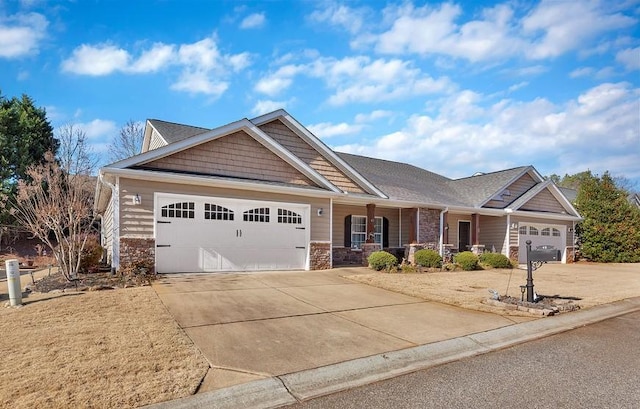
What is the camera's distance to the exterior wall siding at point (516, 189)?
21.0 metres

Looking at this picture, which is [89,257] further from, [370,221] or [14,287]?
[370,221]

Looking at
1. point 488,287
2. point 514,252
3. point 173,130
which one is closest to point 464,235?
point 514,252

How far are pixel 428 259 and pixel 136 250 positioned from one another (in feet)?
36.0

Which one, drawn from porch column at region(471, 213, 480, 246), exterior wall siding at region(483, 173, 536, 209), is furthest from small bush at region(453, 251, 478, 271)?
exterior wall siding at region(483, 173, 536, 209)

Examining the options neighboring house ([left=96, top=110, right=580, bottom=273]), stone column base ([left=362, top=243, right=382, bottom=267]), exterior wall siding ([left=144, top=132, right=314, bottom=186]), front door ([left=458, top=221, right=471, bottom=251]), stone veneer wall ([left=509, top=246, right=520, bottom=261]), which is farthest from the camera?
front door ([left=458, top=221, right=471, bottom=251])

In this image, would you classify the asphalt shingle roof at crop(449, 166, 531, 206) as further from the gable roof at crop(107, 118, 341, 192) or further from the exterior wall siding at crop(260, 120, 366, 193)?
the gable roof at crop(107, 118, 341, 192)

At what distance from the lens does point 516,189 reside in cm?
2214

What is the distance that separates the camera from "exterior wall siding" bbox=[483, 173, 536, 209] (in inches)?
826

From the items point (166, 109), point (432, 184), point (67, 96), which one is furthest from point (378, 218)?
point (166, 109)

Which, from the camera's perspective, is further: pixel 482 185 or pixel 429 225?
pixel 482 185

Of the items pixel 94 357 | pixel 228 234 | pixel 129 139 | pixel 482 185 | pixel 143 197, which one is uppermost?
pixel 129 139

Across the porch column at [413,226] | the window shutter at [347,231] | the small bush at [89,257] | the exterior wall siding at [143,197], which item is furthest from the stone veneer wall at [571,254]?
the small bush at [89,257]

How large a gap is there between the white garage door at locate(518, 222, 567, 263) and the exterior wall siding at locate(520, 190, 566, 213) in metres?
0.94

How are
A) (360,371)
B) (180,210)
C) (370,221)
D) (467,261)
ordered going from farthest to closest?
(370,221) → (467,261) → (180,210) → (360,371)
